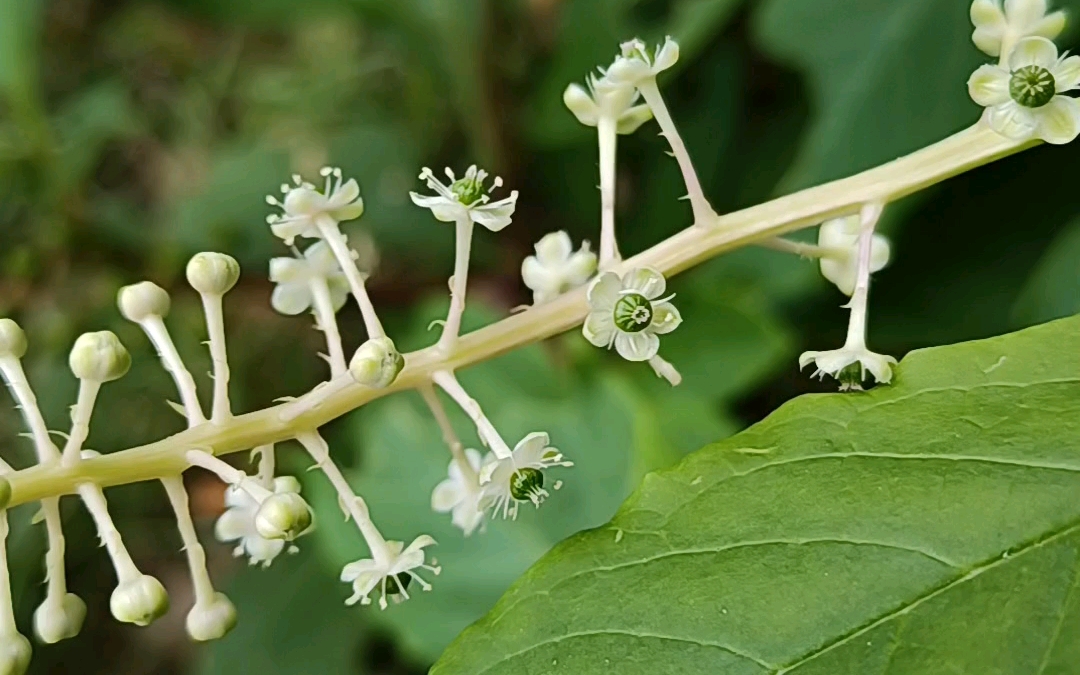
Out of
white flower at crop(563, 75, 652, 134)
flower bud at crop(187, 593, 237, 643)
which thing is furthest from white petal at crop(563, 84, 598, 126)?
flower bud at crop(187, 593, 237, 643)

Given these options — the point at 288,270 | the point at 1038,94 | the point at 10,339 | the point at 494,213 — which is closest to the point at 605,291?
the point at 494,213

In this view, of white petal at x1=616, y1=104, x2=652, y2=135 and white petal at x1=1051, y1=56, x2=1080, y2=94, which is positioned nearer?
white petal at x1=1051, y1=56, x2=1080, y2=94

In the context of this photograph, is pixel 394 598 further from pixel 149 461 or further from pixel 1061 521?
pixel 1061 521

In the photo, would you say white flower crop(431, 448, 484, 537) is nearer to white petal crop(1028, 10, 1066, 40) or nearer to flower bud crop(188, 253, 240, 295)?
flower bud crop(188, 253, 240, 295)

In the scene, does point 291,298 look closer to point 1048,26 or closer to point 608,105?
point 608,105

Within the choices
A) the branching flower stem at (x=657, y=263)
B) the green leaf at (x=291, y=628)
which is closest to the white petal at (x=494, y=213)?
the branching flower stem at (x=657, y=263)
